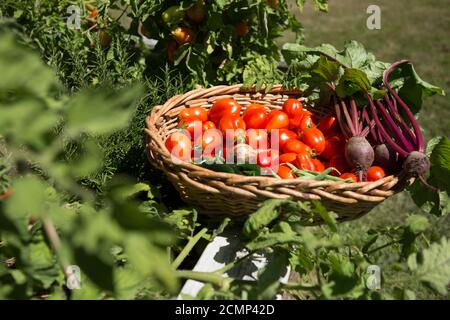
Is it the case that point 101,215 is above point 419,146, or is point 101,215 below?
above

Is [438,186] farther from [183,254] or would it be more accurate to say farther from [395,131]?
[183,254]

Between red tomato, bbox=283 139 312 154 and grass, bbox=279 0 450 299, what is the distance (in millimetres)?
1513

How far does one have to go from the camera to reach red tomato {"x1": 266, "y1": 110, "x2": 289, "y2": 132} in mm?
1861

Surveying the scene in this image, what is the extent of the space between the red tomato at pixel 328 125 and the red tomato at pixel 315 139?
0.08 meters

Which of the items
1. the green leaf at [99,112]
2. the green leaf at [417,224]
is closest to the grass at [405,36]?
the green leaf at [417,224]

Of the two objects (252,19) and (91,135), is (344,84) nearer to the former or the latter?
(252,19)

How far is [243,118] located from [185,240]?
1.93ft

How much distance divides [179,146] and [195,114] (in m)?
0.23

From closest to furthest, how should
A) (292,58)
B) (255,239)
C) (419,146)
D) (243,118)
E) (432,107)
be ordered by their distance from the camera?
(255,239)
(419,146)
(243,118)
(292,58)
(432,107)

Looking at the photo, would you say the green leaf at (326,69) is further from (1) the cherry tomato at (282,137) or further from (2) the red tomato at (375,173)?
(2) the red tomato at (375,173)

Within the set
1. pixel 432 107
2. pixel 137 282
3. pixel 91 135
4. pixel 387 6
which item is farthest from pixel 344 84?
pixel 387 6

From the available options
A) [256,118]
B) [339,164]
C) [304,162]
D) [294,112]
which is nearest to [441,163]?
[339,164]

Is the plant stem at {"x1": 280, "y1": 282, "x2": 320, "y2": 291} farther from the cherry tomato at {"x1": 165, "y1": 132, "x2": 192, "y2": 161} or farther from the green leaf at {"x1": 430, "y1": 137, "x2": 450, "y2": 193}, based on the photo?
the green leaf at {"x1": 430, "y1": 137, "x2": 450, "y2": 193}
